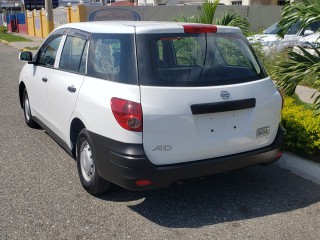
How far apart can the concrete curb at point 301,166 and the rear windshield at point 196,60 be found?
1375mm

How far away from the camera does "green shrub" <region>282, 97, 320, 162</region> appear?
15.4 ft

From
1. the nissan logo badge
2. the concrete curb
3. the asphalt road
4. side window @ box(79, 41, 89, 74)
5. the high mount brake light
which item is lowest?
the asphalt road

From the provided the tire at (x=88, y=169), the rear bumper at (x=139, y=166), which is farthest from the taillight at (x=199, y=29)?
the tire at (x=88, y=169)

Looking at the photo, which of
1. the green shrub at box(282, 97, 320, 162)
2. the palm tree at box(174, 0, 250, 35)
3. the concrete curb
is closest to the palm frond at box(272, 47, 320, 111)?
the green shrub at box(282, 97, 320, 162)

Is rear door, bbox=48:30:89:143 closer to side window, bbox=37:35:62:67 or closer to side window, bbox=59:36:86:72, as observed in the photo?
side window, bbox=59:36:86:72

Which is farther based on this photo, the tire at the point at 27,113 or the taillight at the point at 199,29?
the tire at the point at 27,113

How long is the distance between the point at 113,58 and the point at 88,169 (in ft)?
3.85

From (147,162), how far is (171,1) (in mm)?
38589

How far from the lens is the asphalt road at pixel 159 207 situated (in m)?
3.42

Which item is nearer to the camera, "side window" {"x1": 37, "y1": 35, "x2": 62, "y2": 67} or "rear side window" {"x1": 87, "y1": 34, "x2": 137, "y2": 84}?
"rear side window" {"x1": 87, "y1": 34, "x2": 137, "y2": 84}

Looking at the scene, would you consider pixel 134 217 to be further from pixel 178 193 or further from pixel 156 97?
pixel 156 97

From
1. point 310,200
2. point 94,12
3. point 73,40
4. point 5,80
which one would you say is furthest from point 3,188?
point 94,12

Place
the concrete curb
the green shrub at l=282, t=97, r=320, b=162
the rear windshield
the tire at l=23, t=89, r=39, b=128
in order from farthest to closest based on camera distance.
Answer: the tire at l=23, t=89, r=39, b=128
the green shrub at l=282, t=97, r=320, b=162
the concrete curb
the rear windshield

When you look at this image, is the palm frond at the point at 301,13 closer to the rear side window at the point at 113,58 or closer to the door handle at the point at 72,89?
the rear side window at the point at 113,58
